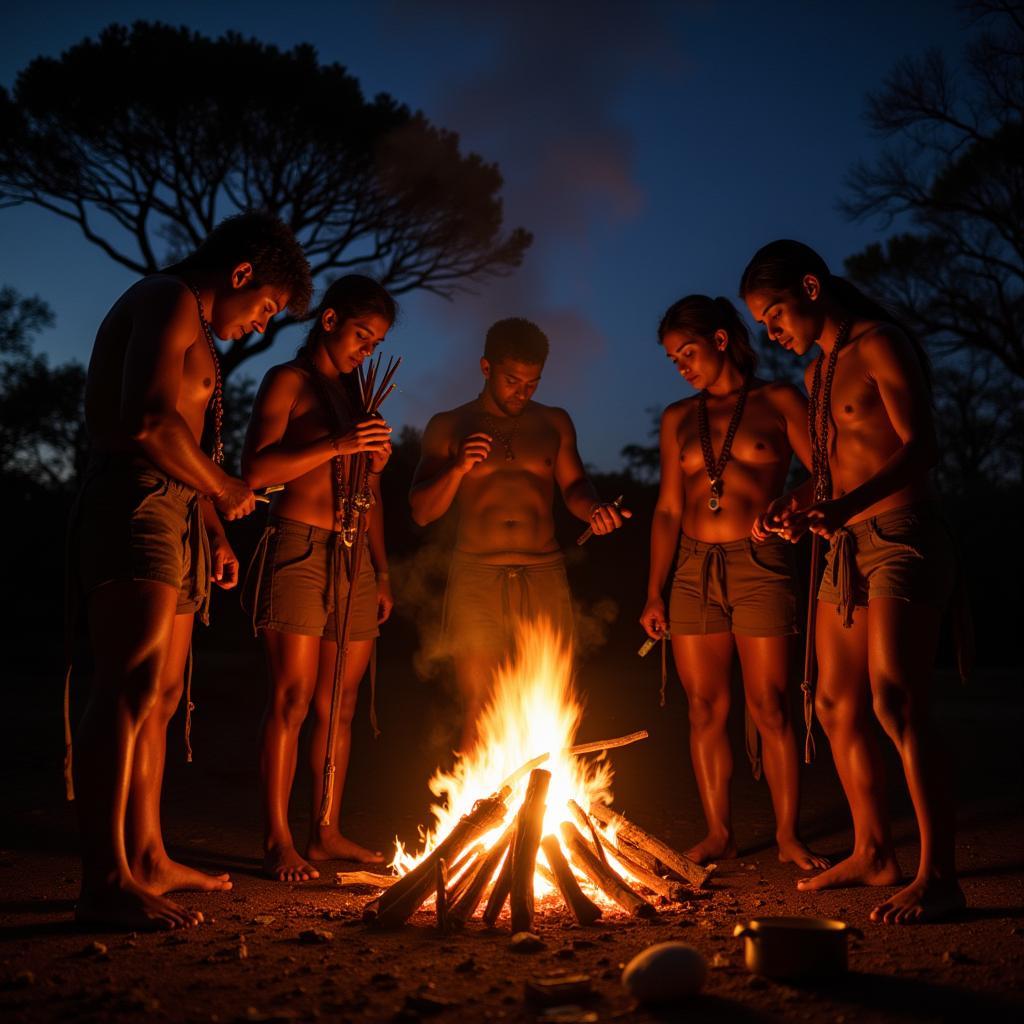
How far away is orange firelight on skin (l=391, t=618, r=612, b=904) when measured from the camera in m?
4.53

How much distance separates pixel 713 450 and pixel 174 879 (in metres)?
3.00

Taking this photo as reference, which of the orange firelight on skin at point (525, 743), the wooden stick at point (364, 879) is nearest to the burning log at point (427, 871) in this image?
the orange firelight on skin at point (525, 743)

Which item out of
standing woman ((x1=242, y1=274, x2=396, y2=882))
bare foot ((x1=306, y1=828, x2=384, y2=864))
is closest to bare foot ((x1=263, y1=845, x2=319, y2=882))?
standing woman ((x1=242, y1=274, x2=396, y2=882))

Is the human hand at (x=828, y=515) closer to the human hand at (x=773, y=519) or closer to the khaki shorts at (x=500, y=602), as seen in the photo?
the human hand at (x=773, y=519)

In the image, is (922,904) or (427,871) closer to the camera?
(922,904)

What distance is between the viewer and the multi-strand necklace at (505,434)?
551 cm

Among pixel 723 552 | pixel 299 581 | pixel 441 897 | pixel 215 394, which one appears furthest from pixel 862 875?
pixel 215 394

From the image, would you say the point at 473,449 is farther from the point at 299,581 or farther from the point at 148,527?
the point at 148,527

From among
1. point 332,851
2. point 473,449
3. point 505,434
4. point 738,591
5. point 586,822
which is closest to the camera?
point 586,822

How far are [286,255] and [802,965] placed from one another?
314cm

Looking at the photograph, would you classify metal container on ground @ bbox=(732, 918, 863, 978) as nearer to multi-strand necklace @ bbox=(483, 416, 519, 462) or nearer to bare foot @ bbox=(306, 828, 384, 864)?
bare foot @ bbox=(306, 828, 384, 864)

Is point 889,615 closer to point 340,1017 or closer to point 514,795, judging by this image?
point 514,795

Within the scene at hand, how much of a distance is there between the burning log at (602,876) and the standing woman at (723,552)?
90 cm

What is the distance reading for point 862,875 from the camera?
4.29m
